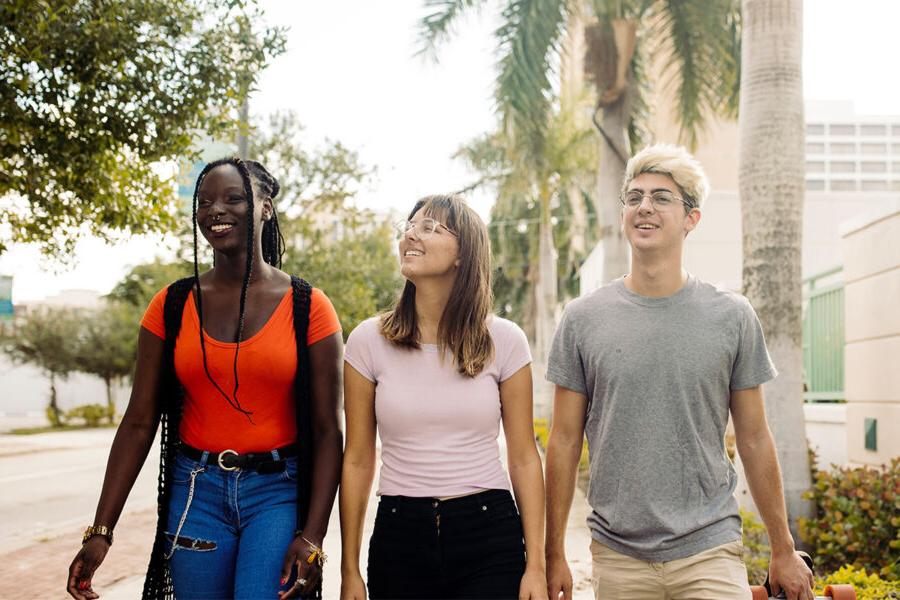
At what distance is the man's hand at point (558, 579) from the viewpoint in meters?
3.34

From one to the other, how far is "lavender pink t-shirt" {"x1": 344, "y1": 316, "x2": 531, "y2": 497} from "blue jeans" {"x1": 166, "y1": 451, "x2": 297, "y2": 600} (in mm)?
380

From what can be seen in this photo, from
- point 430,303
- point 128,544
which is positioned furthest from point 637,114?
point 430,303

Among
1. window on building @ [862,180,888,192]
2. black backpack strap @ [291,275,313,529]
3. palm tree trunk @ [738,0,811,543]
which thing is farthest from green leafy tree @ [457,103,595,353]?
window on building @ [862,180,888,192]

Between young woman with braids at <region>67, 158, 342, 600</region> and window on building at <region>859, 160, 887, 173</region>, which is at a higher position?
window on building at <region>859, 160, 887, 173</region>

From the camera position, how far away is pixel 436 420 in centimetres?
325

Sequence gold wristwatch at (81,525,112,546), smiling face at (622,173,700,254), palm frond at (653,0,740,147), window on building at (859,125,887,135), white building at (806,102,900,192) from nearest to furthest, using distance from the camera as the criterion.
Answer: gold wristwatch at (81,525,112,546), smiling face at (622,173,700,254), palm frond at (653,0,740,147), white building at (806,102,900,192), window on building at (859,125,887,135)

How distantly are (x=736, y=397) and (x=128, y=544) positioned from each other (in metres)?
8.07

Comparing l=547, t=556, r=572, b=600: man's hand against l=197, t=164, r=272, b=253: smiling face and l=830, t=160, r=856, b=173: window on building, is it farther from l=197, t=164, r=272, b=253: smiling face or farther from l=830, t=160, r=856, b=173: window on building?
l=830, t=160, r=856, b=173: window on building

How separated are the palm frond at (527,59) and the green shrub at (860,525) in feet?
25.0

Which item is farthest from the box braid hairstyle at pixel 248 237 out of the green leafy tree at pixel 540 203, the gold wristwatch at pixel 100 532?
the green leafy tree at pixel 540 203

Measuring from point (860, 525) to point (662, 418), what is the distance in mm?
4387

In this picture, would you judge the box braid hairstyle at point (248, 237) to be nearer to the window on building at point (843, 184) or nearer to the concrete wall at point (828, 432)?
the concrete wall at point (828, 432)

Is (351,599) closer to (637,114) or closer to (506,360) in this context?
(506,360)

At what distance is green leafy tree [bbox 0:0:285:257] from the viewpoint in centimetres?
749
